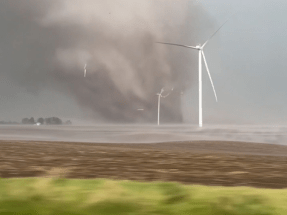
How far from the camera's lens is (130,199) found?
12.7 meters

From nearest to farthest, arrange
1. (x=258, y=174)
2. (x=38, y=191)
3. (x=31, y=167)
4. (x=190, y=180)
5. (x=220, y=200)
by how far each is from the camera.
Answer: (x=220, y=200) → (x=38, y=191) → (x=190, y=180) → (x=258, y=174) → (x=31, y=167)

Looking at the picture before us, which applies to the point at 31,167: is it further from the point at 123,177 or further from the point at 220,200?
the point at 220,200

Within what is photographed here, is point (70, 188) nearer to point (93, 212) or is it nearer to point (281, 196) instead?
point (93, 212)

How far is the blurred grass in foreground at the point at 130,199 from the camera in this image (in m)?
11.6

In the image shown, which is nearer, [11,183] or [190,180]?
[11,183]

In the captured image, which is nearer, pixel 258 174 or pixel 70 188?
pixel 70 188

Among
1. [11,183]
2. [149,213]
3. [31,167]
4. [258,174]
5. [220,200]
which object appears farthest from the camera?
[31,167]

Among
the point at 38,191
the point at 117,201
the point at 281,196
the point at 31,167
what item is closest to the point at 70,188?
the point at 38,191

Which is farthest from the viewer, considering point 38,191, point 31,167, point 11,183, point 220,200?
point 31,167

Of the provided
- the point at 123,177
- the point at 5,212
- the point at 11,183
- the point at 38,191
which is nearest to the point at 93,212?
the point at 5,212

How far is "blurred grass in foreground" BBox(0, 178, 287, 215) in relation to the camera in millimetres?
11570

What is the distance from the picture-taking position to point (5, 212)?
37.1 ft

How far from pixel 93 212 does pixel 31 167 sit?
438 inches

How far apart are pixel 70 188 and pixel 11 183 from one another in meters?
2.22
